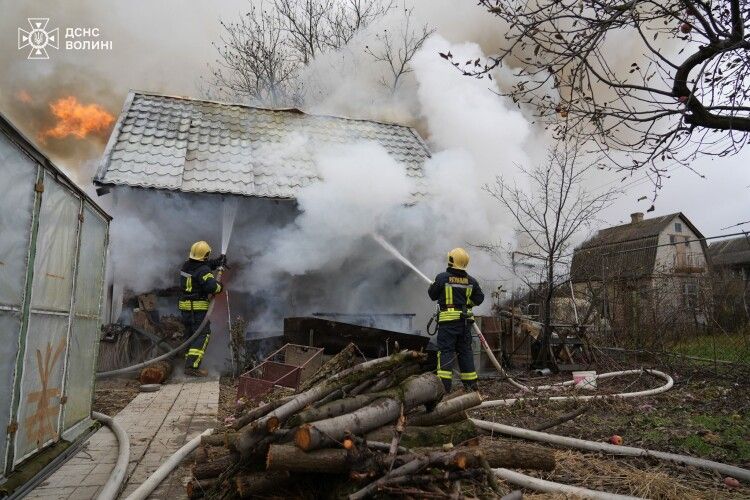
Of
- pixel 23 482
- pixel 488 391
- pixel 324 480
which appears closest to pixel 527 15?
pixel 324 480

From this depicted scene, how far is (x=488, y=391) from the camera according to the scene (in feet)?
24.7

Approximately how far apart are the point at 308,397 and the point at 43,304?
2.09 m

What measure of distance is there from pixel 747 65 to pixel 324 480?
4.61 m

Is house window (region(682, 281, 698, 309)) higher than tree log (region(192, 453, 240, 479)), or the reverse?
house window (region(682, 281, 698, 309))

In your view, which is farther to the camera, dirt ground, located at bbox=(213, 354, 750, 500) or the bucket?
the bucket

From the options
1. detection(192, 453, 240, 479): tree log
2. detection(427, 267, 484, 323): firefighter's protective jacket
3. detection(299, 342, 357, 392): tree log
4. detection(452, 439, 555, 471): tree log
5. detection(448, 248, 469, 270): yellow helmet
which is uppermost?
detection(448, 248, 469, 270): yellow helmet

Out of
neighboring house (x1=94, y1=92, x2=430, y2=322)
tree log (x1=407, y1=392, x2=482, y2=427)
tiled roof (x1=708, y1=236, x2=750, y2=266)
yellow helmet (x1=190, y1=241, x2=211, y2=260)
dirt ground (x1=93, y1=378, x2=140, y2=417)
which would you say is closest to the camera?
tree log (x1=407, y1=392, x2=482, y2=427)

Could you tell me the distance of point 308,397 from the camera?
10.3 feet

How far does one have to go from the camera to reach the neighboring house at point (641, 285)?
9445mm

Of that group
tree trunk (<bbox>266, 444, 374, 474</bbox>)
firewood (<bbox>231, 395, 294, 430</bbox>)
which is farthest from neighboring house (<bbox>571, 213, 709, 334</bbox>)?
tree trunk (<bbox>266, 444, 374, 474</bbox>)

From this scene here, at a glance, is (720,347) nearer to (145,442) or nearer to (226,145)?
(145,442)

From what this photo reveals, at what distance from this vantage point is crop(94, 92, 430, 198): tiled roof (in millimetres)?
9219

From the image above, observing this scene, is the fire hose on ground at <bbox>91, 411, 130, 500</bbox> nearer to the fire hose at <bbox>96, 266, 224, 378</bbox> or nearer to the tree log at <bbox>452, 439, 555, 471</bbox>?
the tree log at <bbox>452, 439, 555, 471</bbox>

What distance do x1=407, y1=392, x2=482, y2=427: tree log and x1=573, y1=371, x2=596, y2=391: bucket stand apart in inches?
Result: 175
